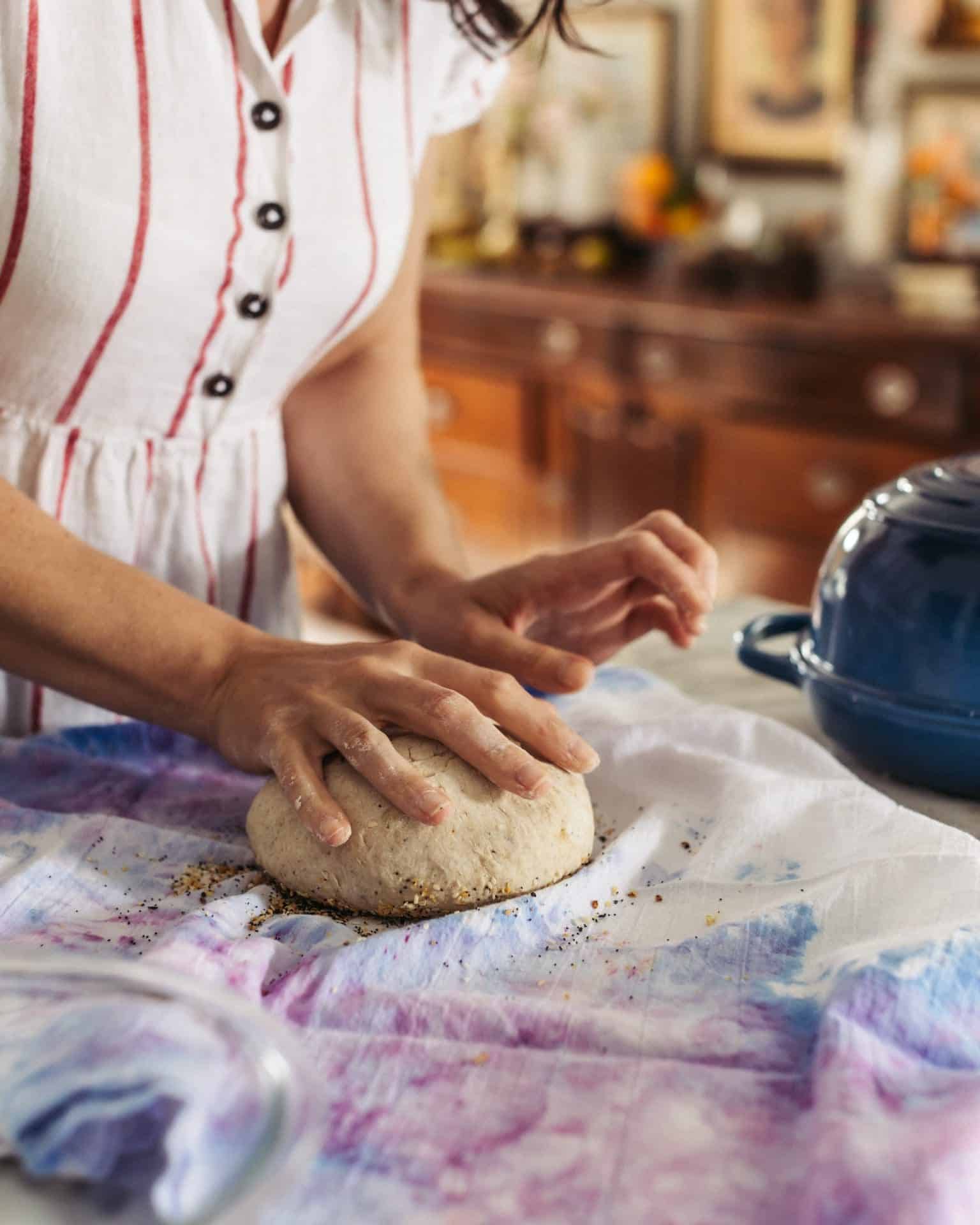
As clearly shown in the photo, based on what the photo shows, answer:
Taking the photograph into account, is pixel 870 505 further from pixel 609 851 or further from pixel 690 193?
pixel 690 193

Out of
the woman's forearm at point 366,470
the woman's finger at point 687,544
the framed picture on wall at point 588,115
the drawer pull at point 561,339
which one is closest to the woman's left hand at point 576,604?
the woman's finger at point 687,544

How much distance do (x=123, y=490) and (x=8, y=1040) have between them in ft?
1.81

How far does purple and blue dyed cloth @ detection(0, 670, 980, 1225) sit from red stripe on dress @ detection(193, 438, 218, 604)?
230 mm

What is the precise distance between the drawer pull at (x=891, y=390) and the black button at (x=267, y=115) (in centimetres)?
177

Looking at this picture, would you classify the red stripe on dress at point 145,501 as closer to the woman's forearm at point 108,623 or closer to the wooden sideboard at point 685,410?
the woman's forearm at point 108,623

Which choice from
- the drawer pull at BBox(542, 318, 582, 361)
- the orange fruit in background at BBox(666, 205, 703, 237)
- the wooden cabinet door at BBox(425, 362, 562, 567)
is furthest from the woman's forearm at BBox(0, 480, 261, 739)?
the orange fruit in background at BBox(666, 205, 703, 237)

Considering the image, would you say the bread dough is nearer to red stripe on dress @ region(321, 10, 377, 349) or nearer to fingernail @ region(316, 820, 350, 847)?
fingernail @ region(316, 820, 350, 847)

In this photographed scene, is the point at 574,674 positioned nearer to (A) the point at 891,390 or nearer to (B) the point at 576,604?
(B) the point at 576,604

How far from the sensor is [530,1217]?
0.45 meters

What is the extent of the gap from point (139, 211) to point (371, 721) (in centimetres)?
36

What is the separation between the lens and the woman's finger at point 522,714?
72 centimetres

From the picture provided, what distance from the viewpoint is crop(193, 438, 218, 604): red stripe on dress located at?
3.31ft

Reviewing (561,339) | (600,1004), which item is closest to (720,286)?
(561,339)

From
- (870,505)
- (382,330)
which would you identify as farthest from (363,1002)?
(382,330)
